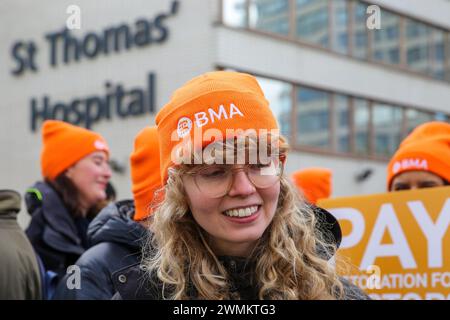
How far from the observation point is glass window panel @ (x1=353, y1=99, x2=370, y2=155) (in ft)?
59.9

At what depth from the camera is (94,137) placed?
5059 mm

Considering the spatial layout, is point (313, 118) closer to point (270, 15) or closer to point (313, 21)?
point (313, 21)

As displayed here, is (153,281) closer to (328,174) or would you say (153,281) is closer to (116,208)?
(116,208)

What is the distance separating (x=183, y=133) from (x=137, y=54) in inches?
579

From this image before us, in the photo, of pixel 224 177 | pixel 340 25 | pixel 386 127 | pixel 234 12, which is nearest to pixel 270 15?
pixel 234 12

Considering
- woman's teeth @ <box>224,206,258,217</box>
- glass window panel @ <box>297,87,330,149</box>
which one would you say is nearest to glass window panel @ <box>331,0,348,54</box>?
glass window panel @ <box>297,87,330,149</box>

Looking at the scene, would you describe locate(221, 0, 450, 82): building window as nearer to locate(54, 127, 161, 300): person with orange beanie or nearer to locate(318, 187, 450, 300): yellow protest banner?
locate(54, 127, 161, 300): person with orange beanie

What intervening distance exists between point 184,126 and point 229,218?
0.31 meters

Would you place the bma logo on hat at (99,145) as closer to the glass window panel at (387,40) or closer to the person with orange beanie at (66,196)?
the person with orange beanie at (66,196)

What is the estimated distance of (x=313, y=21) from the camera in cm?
1755

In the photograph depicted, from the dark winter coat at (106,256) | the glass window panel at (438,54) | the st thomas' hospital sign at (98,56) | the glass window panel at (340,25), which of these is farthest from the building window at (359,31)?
the dark winter coat at (106,256)

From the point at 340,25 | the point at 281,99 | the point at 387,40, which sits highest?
the point at 340,25

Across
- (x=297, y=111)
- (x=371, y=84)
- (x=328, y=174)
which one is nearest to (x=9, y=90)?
(x=297, y=111)

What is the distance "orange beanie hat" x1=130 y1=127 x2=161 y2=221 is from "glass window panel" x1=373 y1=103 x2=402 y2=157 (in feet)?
50.8
